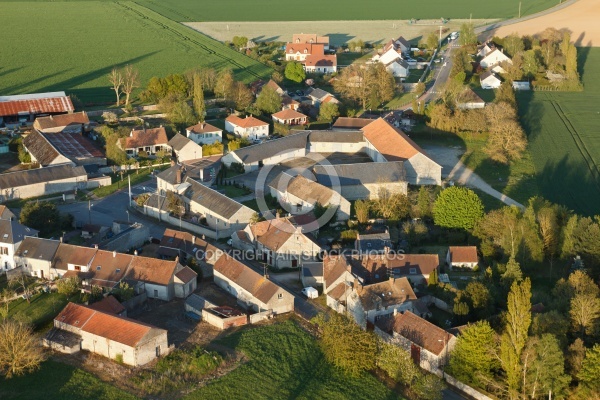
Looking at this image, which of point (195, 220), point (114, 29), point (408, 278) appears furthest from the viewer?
point (114, 29)

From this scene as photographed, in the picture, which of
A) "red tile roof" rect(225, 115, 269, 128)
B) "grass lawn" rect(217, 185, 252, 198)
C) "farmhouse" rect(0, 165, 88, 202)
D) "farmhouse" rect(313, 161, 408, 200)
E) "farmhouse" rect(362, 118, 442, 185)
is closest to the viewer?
"farmhouse" rect(0, 165, 88, 202)

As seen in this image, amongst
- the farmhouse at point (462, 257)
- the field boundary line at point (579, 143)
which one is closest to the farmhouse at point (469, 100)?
the field boundary line at point (579, 143)

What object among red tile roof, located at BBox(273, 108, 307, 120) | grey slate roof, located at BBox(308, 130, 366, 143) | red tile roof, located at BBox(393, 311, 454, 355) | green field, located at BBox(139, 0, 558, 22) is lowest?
green field, located at BBox(139, 0, 558, 22)

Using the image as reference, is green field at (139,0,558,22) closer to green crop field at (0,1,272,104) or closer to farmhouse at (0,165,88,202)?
green crop field at (0,1,272,104)

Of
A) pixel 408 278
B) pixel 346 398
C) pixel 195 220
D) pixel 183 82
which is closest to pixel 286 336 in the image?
pixel 346 398

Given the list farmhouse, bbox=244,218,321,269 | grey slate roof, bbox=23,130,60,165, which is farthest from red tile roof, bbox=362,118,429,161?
grey slate roof, bbox=23,130,60,165

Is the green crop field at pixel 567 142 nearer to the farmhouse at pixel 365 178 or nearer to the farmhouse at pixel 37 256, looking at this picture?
the farmhouse at pixel 365 178

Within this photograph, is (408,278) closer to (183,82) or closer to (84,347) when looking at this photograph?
(84,347)
